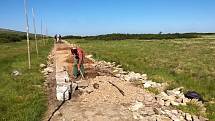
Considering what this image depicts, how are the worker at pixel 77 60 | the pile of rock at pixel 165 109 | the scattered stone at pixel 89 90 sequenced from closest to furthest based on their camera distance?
the pile of rock at pixel 165 109 < the scattered stone at pixel 89 90 < the worker at pixel 77 60

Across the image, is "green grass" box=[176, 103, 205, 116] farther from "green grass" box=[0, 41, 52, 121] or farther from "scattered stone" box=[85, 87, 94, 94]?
"green grass" box=[0, 41, 52, 121]

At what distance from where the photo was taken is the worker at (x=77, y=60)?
16219 mm

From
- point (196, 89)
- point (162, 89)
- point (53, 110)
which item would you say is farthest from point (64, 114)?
point (196, 89)

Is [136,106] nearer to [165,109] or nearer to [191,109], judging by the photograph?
[165,109]

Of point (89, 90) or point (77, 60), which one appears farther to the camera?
point (77, 60)

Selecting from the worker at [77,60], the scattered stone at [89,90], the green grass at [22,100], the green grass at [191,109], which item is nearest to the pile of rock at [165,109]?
the green grass at [191,109]

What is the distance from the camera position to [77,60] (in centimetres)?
1700

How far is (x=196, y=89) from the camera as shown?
47.8 ft

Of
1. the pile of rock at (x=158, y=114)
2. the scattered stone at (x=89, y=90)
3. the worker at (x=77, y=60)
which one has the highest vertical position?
the worker at (x=77, y=60)

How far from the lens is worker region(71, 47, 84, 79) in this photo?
16.2m

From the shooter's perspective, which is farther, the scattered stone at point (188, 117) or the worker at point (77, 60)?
the worker at point (77, 60)

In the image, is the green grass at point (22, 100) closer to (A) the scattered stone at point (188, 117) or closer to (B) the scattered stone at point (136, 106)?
(B) the scattered stone at point (136, 106)

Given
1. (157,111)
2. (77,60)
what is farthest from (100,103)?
(77,60)

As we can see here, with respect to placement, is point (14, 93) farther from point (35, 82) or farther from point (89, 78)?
point (89, 78)
